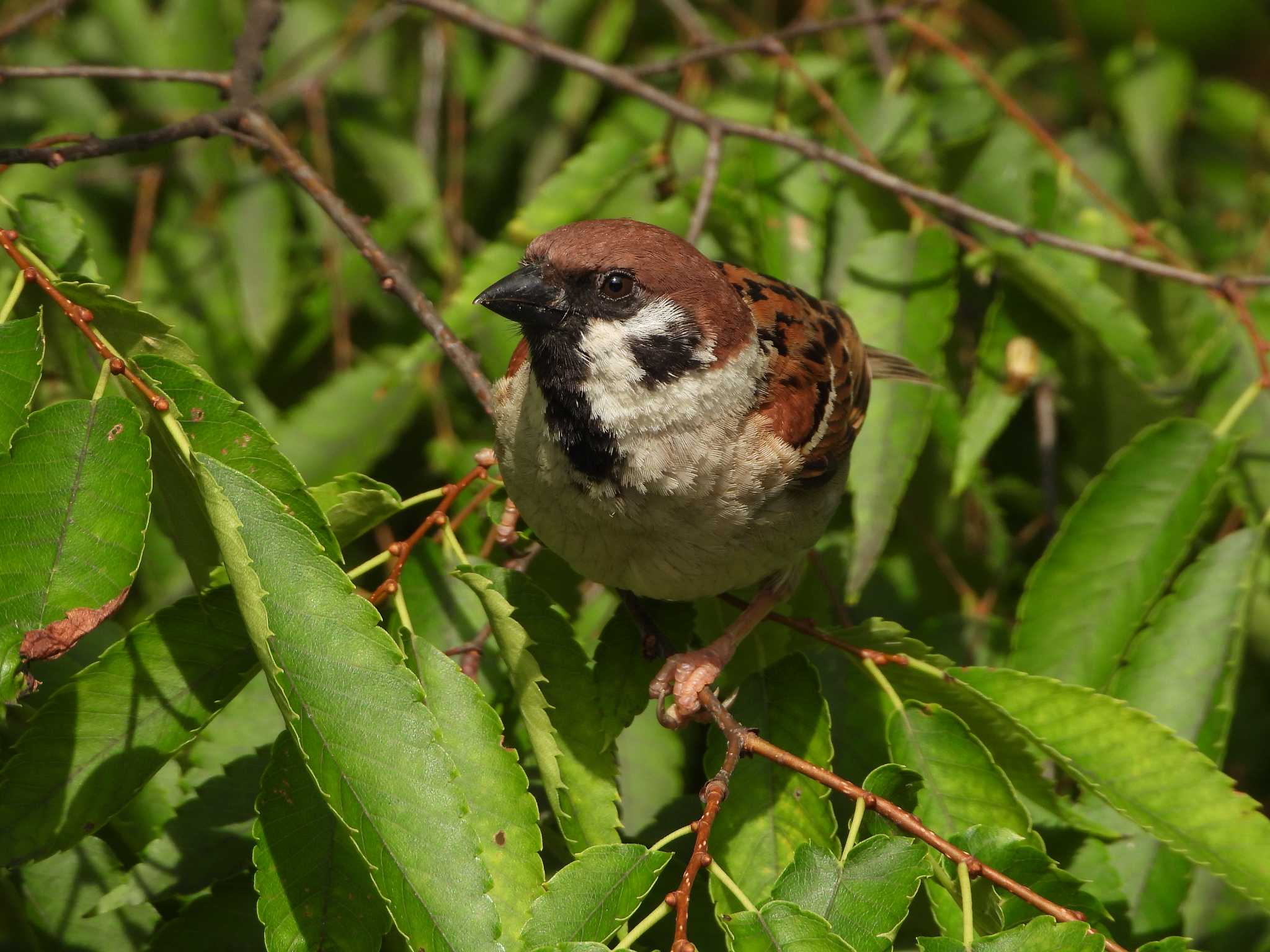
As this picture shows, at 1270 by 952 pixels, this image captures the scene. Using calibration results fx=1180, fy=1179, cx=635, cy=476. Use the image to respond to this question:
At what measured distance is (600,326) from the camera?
7.64ft

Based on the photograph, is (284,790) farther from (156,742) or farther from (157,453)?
(157,453)

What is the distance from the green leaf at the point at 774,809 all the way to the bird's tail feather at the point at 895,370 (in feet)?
3.12

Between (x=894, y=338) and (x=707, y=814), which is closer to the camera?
(x=707, y=814)

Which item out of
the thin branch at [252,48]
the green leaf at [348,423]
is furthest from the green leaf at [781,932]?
the thin branch at [252,48]

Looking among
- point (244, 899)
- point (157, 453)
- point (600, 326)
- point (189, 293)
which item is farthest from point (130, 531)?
point (189, 293)

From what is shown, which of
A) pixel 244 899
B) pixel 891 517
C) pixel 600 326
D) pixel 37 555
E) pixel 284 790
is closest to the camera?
pixel 37 555

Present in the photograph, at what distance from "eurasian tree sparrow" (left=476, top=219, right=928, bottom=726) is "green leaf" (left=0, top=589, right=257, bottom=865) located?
683mm

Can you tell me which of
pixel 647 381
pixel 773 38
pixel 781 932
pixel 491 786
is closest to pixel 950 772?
pixel 781 932

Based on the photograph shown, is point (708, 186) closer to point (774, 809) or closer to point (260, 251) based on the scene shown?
point (260, 251)

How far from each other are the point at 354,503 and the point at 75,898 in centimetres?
87

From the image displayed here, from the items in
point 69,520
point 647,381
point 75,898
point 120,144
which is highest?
point 120,144

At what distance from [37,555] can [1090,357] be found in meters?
2.89

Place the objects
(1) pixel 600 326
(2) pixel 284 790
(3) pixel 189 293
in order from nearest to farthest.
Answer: (2) pixel 284 790 → (1) pixel 600 326 → (3) pixel 189 293

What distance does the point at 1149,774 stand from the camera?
2035mm
